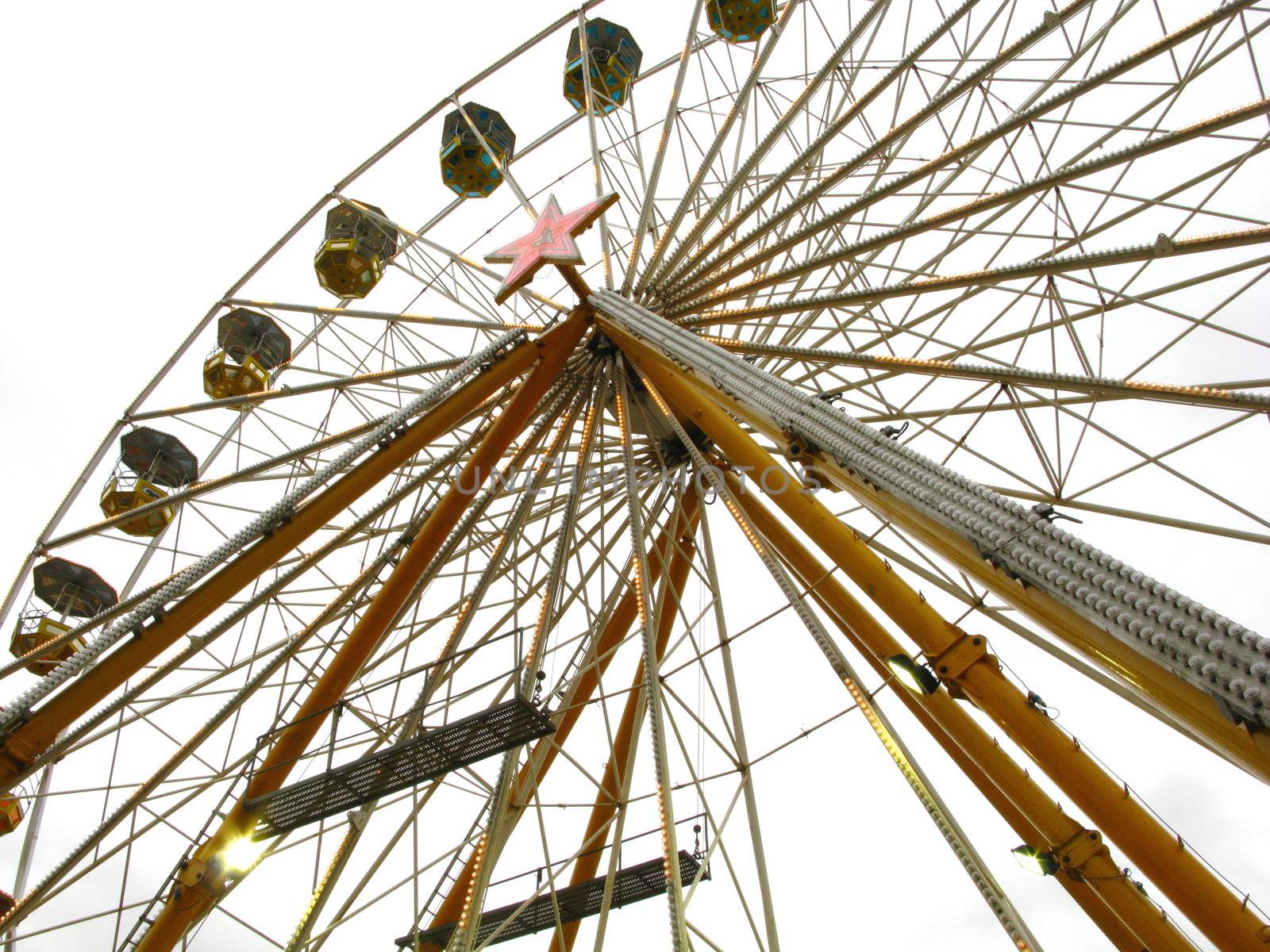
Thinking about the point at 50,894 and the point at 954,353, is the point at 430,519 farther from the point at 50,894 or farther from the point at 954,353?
the point at 954,353

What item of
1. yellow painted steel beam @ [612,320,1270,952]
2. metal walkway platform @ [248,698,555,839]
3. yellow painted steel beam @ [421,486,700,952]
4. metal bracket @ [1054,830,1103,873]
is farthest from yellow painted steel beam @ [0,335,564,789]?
metal bracket @ [1054,830,1103,873]

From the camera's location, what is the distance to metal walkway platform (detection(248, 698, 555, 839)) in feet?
27.7

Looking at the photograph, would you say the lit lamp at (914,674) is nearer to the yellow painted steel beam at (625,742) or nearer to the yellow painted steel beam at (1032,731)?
the yellow painted steel beam at (1032,731)

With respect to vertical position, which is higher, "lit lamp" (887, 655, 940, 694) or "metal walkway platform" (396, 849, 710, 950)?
"metal walkway platform" (396, 849, 710, 950)

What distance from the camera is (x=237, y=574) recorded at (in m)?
9.18

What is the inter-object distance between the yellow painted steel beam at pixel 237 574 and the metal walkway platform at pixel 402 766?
184cm

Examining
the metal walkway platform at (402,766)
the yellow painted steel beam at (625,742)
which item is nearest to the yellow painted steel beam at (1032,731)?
the metal walkway platform at (402,766)

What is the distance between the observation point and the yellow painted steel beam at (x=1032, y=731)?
5301 millimetres

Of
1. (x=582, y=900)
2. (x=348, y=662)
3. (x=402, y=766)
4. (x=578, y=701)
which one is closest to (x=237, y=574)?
(x=348, y=662)

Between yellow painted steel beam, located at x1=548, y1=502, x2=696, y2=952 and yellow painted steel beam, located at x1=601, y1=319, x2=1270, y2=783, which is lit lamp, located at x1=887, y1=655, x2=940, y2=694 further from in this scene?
yellow painted steel beam, located at x1=548, y1=502, x2=696, y2=952

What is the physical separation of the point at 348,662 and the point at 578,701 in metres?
3.88

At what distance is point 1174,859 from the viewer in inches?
211

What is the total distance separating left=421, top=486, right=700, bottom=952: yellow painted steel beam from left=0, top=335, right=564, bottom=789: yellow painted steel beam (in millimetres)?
3288

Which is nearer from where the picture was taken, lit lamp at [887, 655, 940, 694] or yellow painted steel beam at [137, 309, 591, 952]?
lit lamp at [887, 655, 940, 694]
